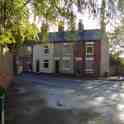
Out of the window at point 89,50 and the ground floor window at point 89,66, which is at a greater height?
the window at point 89,50

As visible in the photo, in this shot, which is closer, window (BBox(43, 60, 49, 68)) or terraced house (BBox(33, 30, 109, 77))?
terraced house (BBox(33, 30, 109, 77))

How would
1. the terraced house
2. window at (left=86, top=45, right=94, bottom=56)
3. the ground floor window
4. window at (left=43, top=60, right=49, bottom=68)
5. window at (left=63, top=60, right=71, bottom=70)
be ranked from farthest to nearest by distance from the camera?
window at (left=43, top=60, right=49, bottom=68), window at (left=63, top=60, right=71, bottom=70), window at (left=86, top=45, right=94, bottom=56), the ground floor window, the terraced house

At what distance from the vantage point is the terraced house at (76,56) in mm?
52344

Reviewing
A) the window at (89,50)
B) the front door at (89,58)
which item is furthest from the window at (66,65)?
the window at (89,50)

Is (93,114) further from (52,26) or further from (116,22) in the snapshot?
(116,22)

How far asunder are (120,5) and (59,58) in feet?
162

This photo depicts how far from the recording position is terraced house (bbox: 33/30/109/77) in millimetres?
52344

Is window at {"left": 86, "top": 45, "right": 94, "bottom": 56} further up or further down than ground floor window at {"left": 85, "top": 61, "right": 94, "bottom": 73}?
further up

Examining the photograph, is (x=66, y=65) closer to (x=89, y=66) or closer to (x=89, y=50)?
(x=89, y=66)

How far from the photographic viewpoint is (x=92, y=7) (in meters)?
7.25

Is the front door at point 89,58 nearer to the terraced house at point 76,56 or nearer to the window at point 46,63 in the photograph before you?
the terraced house at point 76,56

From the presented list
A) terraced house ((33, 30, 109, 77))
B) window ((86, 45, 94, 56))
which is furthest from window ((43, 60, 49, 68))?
window ((86, 45, 94, 56))

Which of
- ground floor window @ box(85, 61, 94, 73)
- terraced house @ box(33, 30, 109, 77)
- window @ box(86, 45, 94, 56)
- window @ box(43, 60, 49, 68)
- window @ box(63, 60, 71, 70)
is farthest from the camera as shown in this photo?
window @ box(43, 60, 49, 68)

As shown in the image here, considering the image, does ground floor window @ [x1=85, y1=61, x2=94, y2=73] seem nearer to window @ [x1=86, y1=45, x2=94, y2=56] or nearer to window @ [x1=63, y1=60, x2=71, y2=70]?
window @ [x1=86, y1=45, x2=94, y2=56]
